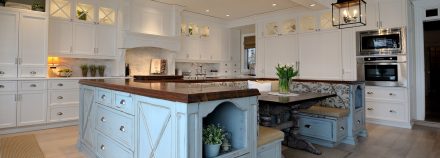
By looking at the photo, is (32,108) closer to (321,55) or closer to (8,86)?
(8,86)

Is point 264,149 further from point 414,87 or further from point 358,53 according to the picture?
point 414,87

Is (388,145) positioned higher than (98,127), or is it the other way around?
(98,127)

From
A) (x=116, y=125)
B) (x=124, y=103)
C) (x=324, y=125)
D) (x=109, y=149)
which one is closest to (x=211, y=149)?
(x=124, y=103)

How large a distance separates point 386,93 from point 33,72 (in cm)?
600

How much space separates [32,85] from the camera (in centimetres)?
381

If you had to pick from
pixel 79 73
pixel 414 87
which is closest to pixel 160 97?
pixel 79 73

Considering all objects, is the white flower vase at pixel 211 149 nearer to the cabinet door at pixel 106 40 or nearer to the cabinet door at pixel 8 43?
the cabinet door at pixel 8 43

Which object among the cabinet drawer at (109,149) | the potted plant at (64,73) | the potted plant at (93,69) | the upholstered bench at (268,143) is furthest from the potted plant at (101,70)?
the upholstered bench at (268,143)

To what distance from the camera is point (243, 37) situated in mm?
8055

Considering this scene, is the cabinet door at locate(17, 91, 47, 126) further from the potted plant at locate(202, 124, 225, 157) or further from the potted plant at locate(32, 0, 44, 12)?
the potted plant at locate(202, 124, 225, 157)

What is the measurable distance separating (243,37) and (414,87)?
4.75 m

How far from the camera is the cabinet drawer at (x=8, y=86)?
3582 mm

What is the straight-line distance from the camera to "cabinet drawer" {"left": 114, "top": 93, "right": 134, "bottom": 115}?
1822mm

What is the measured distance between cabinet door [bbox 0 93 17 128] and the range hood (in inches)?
75.9
